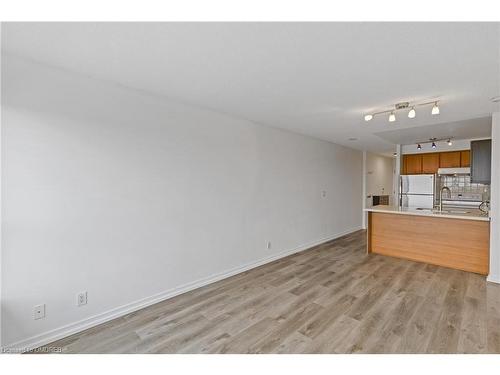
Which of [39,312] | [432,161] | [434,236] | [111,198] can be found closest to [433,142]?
[432,161]

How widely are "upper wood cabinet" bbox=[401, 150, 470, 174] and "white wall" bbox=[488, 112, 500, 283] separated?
217cm

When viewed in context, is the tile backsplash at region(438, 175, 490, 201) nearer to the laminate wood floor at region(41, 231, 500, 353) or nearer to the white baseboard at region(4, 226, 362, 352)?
the laminate wood floor at region(41, 231, 500, 353)

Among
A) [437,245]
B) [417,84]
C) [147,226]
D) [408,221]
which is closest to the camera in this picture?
[417,84]

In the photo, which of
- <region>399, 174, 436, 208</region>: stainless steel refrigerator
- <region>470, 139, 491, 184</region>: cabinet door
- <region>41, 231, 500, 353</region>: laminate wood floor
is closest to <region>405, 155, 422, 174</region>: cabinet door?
<region>399, 174, 436, 208</region>: stainless steel refrigerator

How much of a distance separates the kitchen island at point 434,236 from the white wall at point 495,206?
0.60ft

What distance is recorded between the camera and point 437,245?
157 inches

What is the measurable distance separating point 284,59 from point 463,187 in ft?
19.4

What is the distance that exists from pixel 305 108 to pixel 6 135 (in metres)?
2.92

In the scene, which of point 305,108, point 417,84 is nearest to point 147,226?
point 305,108

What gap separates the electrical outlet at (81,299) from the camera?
2.17 m

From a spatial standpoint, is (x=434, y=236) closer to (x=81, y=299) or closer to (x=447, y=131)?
(x=447, y=131)

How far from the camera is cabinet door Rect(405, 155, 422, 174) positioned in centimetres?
570

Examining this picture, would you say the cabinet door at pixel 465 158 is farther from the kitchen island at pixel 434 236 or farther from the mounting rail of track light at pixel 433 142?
the kitchen island at pixel 434 236
